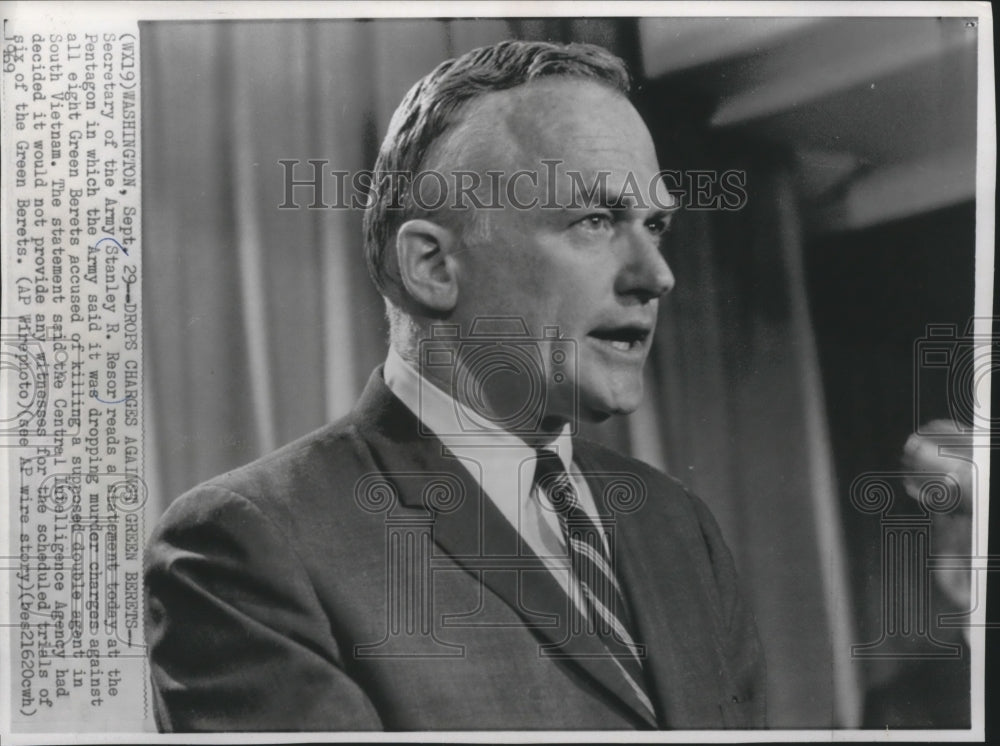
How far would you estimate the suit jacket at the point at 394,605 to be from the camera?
65.3 inches

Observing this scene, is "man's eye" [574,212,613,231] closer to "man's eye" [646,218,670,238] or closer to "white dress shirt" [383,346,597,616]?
"man's eye" [646,218,670,238]

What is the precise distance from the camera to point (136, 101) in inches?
70.7

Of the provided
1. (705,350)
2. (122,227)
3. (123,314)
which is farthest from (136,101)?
(705,350)

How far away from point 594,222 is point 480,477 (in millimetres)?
467

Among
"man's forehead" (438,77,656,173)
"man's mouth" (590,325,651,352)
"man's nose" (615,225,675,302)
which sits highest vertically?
"man's forehead" (438,77,656,173)

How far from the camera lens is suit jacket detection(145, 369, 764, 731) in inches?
65.3

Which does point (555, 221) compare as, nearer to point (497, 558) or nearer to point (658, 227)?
point (658, 227)

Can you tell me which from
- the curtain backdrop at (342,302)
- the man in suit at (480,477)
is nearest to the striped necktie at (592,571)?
the man in suit at (480,477)

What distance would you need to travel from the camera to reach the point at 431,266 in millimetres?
1705
